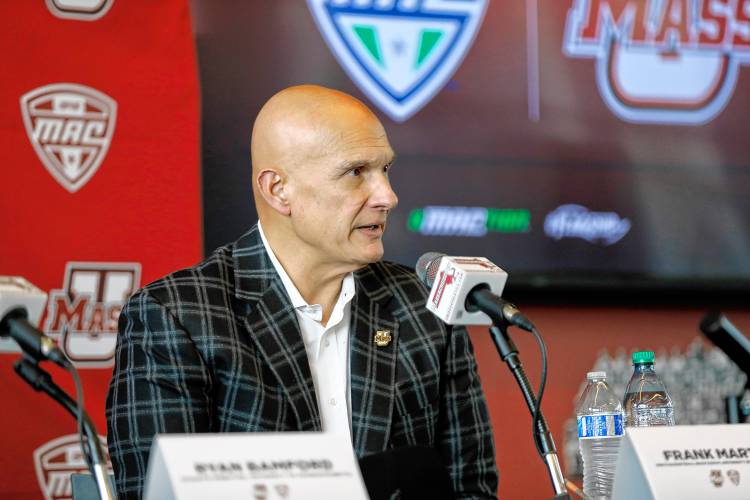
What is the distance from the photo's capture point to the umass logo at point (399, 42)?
3.87 meters

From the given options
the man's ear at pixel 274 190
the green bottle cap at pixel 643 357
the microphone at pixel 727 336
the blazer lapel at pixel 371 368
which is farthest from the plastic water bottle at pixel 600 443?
the man's ear at pixel 274 190

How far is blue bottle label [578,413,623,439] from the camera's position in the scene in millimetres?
2656

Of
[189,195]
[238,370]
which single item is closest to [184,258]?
[189,195]

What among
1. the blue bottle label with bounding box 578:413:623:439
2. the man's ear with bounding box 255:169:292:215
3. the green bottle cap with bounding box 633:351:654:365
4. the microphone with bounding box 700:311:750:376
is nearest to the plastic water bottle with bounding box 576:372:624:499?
the blue bottle label with bounding box 578:413:623:439

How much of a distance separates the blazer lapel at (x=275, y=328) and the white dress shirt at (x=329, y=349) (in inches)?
1.4

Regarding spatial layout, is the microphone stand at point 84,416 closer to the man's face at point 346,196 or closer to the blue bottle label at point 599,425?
the man's face at point 346,196

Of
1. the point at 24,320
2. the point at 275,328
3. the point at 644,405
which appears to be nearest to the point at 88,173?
the point at 275,328

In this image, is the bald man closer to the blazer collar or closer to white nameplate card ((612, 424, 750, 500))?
the blazer collar

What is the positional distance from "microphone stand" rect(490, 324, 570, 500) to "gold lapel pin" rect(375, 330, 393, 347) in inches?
28.7

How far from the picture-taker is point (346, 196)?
2686 mm

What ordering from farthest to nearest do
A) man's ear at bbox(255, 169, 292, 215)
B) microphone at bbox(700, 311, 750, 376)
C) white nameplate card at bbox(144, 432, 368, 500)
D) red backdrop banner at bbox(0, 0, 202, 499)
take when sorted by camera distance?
red backdrop banner at bbox(0, 0, 202, 499) → man's ear at bbox(255, 169, 292, 215) → microphone at bbox(700, 311, 750, 376) → white nameplate card at bbox(144, 432, 368, 500)

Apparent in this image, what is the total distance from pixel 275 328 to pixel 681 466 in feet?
3.49

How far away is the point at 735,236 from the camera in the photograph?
4148 millimetres

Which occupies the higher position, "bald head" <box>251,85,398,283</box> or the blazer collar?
"bald head" <box>251,85,398,283</box>
